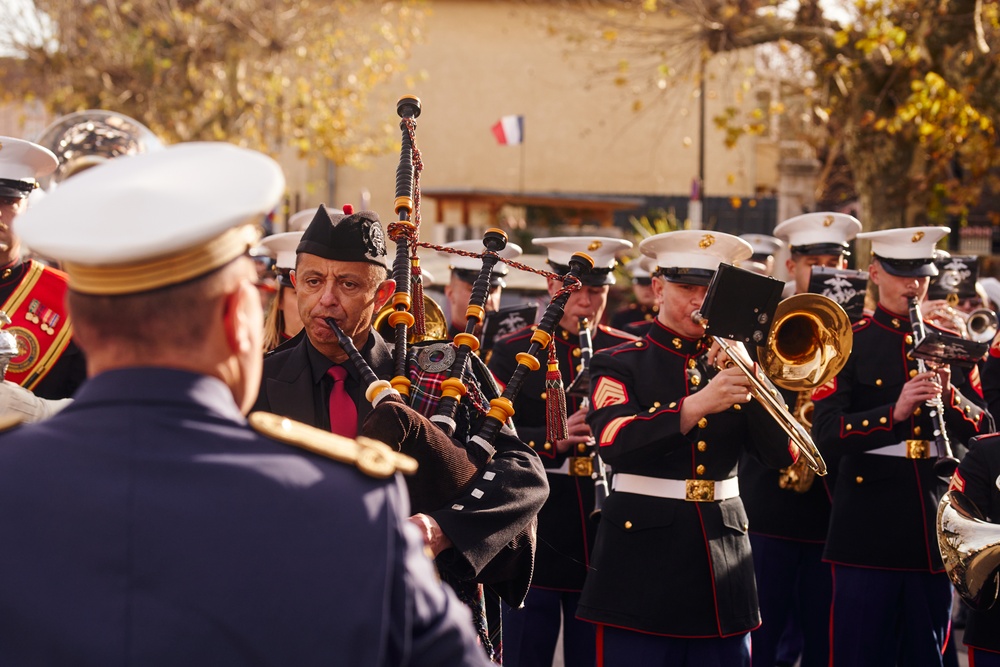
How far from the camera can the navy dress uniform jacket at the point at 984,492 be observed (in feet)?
14.9

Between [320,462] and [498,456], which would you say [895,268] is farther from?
[320,462]

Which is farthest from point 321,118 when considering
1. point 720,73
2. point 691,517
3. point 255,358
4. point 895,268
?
point 255,358

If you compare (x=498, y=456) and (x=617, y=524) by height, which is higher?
(x=498, y=456)

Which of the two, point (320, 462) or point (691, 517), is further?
point (691, 517)

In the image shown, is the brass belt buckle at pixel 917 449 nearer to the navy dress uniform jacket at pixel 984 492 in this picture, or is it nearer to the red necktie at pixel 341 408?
the navy dress uniform jacket at pixel 984 492

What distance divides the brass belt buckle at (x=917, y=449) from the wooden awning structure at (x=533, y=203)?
517 inches

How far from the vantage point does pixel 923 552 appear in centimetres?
571

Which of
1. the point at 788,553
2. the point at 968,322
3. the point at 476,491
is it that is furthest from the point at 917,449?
the point at 476,491

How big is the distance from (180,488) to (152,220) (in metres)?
0.40

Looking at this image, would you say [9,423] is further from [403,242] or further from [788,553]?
[788,553]

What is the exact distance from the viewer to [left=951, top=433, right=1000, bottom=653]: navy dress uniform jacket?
178 inches

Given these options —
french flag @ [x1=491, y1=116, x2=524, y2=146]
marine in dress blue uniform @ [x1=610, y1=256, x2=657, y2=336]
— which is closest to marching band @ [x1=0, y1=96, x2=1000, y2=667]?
marine in dress blue uniform @ [x1=610, y1=256, x2=657, y2=336]

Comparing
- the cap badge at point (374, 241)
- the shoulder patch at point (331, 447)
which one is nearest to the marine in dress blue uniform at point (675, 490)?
the cap badge at point (374, 241)

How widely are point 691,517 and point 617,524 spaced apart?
0.97ft
